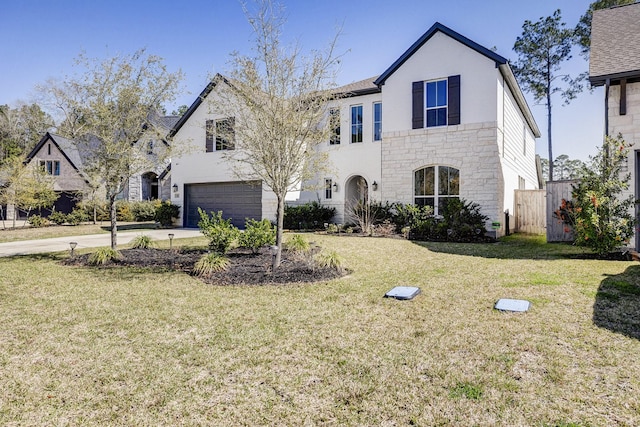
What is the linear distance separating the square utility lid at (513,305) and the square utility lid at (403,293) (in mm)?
1059

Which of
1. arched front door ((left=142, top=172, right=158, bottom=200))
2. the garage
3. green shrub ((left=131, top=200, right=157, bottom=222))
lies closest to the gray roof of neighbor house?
the garage

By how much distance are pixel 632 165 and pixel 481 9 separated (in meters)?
6.87

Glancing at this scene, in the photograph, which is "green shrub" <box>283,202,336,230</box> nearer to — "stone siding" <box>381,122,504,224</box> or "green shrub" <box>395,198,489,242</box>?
"stone siding" <box>381,122,504,224</box>

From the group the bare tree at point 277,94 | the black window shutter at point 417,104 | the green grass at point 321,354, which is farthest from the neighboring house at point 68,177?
the green grass at point 321,354

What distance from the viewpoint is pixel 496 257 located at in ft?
28.3

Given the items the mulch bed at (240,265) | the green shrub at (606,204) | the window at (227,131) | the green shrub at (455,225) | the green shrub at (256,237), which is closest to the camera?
the mulch bed at (240,265)

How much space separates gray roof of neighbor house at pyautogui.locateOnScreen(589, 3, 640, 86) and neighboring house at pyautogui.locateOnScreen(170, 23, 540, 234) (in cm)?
288

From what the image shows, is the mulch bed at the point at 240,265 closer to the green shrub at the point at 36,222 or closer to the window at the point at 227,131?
the window at the point at 227,131

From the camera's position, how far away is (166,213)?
18.5 m

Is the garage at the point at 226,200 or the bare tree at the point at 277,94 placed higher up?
the bare tree at the point at 277,94

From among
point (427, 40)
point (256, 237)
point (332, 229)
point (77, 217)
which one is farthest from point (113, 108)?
point (77, 217)

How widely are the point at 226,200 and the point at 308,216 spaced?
474 centimetres

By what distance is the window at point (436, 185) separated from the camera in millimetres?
13742

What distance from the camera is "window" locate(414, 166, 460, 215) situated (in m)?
13.7
